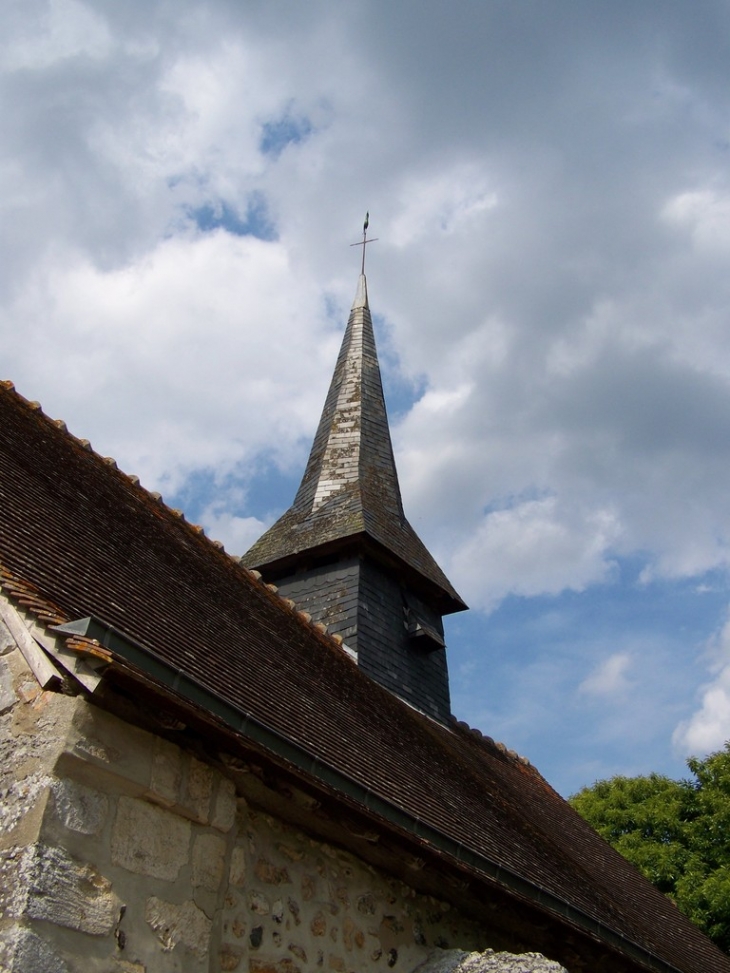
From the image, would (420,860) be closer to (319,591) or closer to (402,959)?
(402,959)

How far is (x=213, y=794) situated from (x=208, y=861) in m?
0.31

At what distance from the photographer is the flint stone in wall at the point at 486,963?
5.07 m

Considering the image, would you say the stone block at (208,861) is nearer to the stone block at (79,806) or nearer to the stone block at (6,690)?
the stone block at (79,806)

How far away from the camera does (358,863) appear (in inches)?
219

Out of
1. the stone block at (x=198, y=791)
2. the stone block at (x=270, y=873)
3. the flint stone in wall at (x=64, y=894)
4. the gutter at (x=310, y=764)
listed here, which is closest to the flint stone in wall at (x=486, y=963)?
the gutter at (x=310, y=764)

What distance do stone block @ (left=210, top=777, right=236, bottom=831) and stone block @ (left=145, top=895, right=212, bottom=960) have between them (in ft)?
1.29

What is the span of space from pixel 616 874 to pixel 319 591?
4558mm

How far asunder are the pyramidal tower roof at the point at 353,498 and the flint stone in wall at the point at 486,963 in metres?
6.38

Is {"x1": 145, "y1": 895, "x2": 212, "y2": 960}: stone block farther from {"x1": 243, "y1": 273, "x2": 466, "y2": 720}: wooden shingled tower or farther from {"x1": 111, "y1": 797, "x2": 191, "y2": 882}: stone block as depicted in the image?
{"x1": 243, "y1": 273, "x2": 466, "y2": 720}: wooden shingled tower

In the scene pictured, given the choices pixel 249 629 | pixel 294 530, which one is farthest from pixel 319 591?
pixel 249 629

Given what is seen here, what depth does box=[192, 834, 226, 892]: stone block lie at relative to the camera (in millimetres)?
4586

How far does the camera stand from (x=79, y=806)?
4.13m

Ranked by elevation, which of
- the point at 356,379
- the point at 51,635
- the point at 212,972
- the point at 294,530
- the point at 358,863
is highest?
the point at 356,379

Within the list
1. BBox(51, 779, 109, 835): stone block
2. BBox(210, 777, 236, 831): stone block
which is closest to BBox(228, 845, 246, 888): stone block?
BBox(210, 777, 236, 831): stone block
